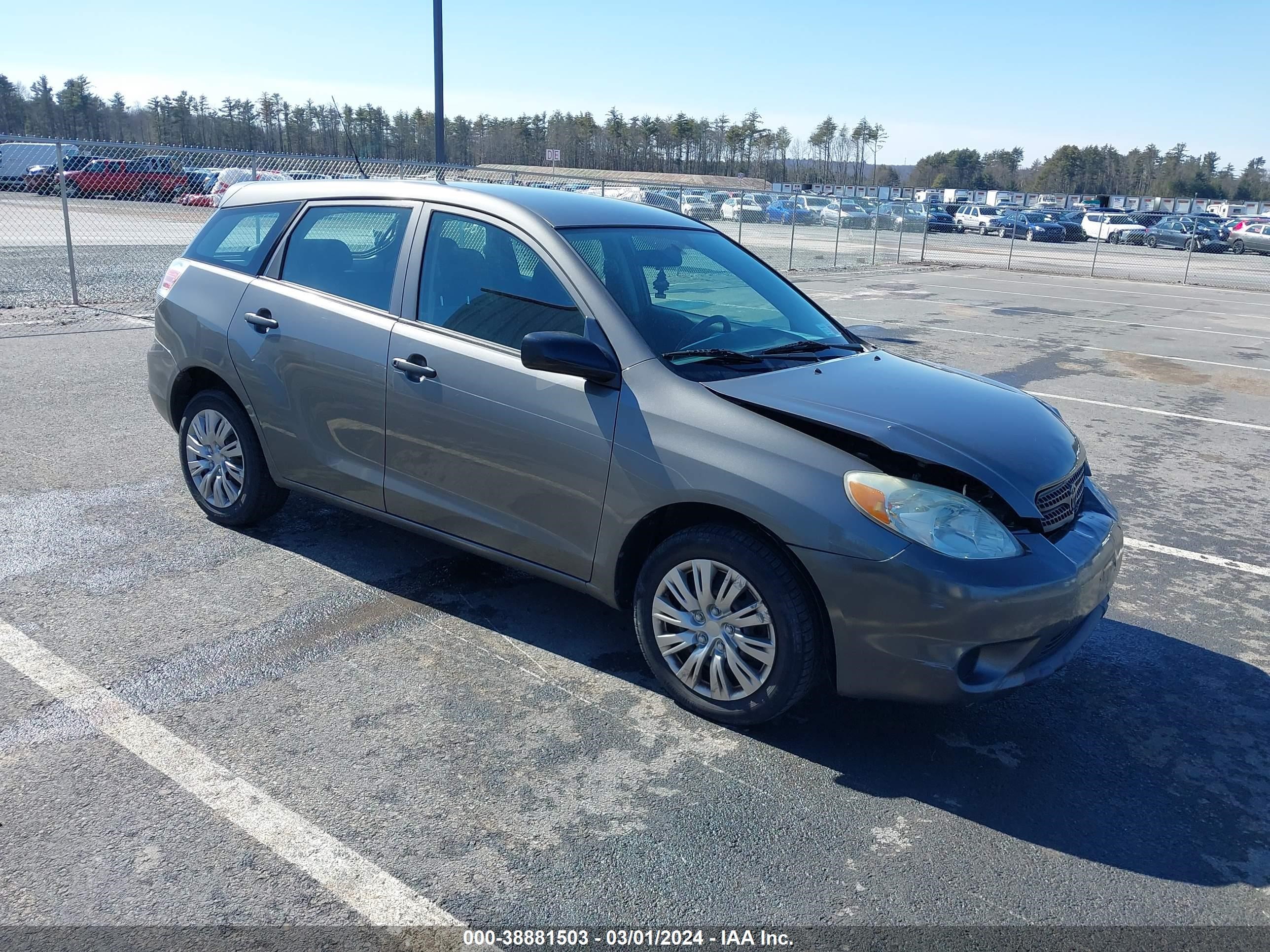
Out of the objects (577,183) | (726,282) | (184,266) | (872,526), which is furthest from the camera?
(577,183)

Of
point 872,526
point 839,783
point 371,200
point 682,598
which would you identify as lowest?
point 839,783

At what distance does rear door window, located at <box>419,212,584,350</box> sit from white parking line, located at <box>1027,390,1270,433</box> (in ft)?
22.4

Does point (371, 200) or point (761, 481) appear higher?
point (371, 200)

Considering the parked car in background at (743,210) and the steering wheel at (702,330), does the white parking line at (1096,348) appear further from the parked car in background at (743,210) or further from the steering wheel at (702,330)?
the parked car in background at (743,210)

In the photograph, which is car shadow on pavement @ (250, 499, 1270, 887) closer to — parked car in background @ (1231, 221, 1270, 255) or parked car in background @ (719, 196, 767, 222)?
parked car in background @ (719, 196, 767, 222)

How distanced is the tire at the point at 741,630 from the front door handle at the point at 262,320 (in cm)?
221

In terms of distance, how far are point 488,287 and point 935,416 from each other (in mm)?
1817

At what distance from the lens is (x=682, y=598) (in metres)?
3.57

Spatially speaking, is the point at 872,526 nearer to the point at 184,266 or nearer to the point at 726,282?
the point at 726,282

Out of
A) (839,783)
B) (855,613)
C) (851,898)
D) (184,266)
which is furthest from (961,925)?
(184,266)

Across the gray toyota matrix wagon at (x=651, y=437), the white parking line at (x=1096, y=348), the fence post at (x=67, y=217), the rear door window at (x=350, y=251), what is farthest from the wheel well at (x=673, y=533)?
the white parking line at (x=1096, y=348)

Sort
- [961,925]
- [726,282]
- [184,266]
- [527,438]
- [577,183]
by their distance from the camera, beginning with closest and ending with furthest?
1. [961,925]
2. [527,438]
3. [726,282]
4. [184,266]
5. [577,183]

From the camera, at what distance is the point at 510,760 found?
11.0 ft

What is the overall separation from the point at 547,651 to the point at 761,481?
1.29 metres
